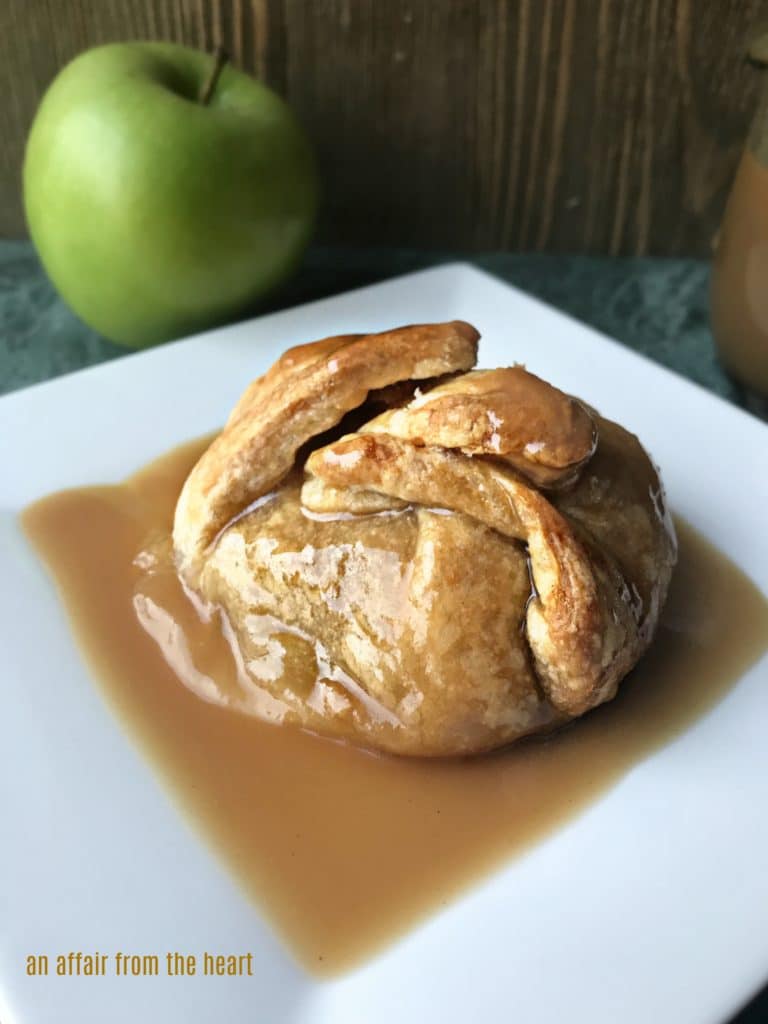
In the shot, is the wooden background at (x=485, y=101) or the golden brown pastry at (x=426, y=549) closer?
the golden brown pastry at (x=426, y=549)

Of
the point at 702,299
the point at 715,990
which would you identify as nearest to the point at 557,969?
the point at 715,990

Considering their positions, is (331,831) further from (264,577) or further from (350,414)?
(350,414)

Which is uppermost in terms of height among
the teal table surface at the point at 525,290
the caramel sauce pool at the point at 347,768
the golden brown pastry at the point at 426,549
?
the golden brown pastry at the point at 426,549

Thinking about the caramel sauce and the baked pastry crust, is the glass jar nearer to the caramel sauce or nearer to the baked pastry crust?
the caramel sauce

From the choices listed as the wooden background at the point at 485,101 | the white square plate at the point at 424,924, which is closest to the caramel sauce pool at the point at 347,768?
the white square plate at the point at 424,924

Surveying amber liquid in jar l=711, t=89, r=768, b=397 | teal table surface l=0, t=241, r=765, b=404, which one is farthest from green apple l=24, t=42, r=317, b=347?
amber liquid in jar l=711, t=89, r=768, b=397

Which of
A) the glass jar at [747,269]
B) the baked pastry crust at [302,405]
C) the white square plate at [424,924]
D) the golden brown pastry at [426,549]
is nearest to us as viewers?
the white square plate at [424,924]

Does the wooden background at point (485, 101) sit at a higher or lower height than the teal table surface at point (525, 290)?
higher

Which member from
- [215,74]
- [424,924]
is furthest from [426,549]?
[215,74]

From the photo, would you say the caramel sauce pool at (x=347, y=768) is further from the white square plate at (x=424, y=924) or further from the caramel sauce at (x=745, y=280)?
the caramel sauce at (x=745, y=280)
